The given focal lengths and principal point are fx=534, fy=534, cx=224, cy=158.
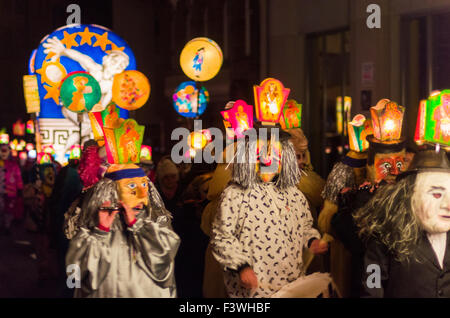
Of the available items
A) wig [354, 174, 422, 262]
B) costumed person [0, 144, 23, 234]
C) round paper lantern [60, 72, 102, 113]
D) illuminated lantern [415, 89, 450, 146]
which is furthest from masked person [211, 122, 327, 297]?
costumed person [0, 144, 23, 234]

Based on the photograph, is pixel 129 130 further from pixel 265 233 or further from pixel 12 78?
pixel 12 78

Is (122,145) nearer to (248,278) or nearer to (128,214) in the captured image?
(128,214)

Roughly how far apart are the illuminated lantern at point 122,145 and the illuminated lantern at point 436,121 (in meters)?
1.67

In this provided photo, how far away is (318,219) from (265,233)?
1128mm

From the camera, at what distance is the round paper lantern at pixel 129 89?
20.1 feet

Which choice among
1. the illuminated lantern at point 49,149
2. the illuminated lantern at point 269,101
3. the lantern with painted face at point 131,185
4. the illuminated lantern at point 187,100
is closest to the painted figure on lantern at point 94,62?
the illuminated lantern at point 187,100

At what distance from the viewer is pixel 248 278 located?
3115 mm

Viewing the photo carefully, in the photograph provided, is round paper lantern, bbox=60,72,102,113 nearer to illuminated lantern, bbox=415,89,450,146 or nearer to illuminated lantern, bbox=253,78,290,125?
illuminated lantern, bbox=253,78,290,125

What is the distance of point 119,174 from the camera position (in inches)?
115

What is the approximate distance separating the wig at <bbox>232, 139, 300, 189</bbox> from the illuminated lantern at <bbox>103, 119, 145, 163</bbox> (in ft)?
2.15

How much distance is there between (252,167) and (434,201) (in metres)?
1.09

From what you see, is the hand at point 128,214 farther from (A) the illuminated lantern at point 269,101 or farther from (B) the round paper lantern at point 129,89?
(B) the round paper lantern at point 129,89

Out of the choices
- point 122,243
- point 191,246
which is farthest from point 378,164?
point 191,246
